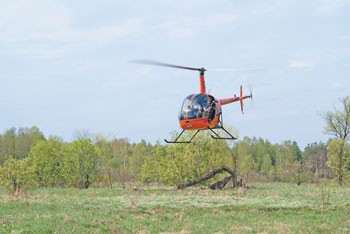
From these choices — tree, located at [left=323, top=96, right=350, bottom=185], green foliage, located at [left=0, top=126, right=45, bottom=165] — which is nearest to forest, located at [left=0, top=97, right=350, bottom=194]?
tree, located at [left=323, top=96, right=350, bottom=185]

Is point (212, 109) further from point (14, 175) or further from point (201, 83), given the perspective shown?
point (14, 175)

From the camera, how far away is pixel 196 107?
20969mm

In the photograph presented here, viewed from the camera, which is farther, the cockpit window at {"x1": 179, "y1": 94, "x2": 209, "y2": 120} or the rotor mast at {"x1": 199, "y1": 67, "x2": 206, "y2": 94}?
the rotor mast at {"x1": 199, "y1": 67, "x2": 206, "y2": 94}

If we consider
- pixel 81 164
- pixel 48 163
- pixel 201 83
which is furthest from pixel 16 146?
pixel 201 83

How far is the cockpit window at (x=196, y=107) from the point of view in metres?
21.0

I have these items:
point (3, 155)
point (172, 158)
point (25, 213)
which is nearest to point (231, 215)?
point (25, 213)

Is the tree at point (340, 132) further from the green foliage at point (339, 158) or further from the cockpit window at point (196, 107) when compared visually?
the cockpit window at point (196, 107)

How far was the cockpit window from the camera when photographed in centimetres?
2098

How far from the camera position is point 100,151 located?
5025 cm

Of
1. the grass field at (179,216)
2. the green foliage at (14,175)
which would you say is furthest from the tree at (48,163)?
the grass field at (179,216)

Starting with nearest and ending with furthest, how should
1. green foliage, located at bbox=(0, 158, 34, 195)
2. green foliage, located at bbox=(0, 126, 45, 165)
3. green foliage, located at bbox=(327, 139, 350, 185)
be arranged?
green foliage, located at bbox=(0, 158, 34, 195)
green foliage, located at bbox=(327, 139, 350, 185)
green foliage, located at bbox=(0, 126, 45, 165)

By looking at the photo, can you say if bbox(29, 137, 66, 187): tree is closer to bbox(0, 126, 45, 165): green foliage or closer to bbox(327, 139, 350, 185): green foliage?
bbox(0, 126, 45, 165): green foliage

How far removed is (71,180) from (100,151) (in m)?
4.22

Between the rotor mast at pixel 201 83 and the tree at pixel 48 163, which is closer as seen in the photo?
the rotor mast at pixel 201 83
